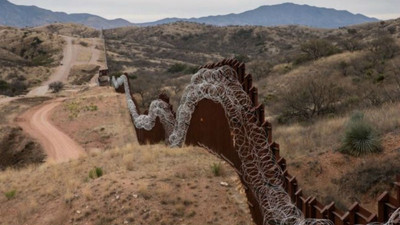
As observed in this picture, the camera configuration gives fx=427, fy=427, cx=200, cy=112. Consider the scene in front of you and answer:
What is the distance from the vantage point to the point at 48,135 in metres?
23.3

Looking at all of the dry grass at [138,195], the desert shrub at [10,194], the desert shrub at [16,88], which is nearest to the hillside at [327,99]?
the dry grass at [138,195]

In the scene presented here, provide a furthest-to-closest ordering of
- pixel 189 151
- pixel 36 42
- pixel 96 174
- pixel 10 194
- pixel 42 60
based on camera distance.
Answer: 1. pixel 36 42
2. pixel 42 60
3. pixel 189 151
4. pixel 10 194
5. pixel 96 174

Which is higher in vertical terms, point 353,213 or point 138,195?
point 353,213

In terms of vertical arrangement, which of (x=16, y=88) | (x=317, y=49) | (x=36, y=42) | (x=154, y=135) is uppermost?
(x=317, y=49)

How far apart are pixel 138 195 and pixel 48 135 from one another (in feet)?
56.5

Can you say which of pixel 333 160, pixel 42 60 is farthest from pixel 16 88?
pixel 333 160

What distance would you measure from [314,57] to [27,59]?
5435cm

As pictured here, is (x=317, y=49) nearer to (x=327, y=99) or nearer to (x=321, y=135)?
(x=327, y=99)

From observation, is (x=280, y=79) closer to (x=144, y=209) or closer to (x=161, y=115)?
(x=161, y=115)

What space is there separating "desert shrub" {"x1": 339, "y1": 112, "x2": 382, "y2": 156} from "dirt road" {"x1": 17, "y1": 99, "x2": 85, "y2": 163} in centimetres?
1034

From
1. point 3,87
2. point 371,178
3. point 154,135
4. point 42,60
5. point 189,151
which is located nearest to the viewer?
point 371,178

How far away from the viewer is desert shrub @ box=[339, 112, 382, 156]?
9.77 meters

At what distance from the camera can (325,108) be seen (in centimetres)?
1881

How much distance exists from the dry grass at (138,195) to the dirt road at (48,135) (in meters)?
6.56
